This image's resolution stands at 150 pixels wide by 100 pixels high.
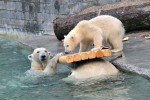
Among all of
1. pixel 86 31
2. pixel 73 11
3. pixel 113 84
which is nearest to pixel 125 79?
pixel 113 84

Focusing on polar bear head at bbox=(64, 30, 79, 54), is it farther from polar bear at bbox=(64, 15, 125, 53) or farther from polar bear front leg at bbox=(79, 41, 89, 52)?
polar bear front leg at bbox=(79, 41, 89, 52)

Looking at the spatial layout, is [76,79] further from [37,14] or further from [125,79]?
[37,14]

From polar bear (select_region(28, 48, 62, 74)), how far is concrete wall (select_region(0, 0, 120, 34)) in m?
4.99

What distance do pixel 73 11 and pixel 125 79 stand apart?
6.45 metres

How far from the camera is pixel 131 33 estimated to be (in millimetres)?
9852

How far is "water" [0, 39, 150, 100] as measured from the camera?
5.74 metres

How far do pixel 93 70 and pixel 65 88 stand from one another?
0.67 m

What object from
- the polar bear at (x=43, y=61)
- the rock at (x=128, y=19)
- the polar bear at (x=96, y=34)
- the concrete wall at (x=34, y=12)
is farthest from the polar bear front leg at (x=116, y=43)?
the concrete wall at (x=34, y=12)

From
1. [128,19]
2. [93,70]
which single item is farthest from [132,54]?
[128,19]

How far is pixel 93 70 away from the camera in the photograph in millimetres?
6844

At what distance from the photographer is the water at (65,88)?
18.8 feet

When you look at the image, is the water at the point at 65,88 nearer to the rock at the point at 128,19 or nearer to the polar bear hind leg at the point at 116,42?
the polar bear hind leg at the point at 116,42

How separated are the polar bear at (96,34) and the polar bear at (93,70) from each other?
0.45m

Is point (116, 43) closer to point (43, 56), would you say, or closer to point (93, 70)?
point (93, 70)
